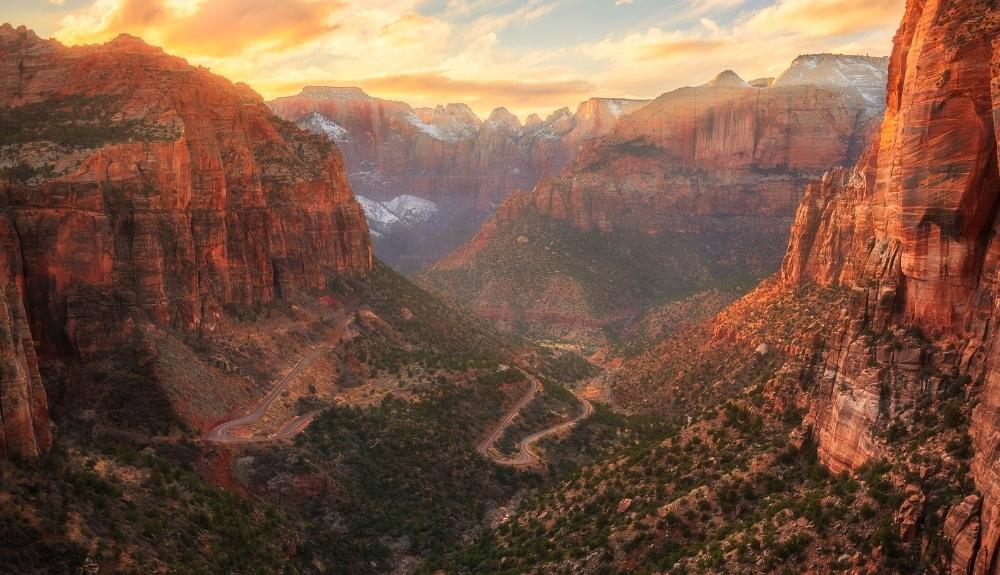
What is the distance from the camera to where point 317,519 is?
2473 inches

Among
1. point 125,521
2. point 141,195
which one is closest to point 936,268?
point 125,521

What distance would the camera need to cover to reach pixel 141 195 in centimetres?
7281

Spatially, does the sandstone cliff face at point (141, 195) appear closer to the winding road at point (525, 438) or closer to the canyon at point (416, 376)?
the canyon at point (416, 376)

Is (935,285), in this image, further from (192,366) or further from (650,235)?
(650,235)

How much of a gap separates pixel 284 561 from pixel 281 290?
44.8 metres

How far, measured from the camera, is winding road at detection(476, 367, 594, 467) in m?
79.1

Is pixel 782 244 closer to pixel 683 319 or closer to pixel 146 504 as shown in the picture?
pixel 683 319

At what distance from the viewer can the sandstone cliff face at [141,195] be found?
66125 mm

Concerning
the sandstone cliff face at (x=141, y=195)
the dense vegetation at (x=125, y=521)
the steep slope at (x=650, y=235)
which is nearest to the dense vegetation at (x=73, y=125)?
the sandstone cliff face at (x=141, y=195)

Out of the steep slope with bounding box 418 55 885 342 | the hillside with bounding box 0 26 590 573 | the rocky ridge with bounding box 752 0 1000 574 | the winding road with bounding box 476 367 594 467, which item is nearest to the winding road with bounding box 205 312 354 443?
the hillside with bounding box 0 26 590 573

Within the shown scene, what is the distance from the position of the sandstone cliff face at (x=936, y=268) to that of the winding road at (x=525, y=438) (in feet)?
136

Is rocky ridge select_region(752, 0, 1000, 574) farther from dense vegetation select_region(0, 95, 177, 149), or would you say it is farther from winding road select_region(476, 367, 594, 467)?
dense vegetation select_region(0, 95, 177, 149)

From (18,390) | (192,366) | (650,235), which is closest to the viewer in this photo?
(18,390)

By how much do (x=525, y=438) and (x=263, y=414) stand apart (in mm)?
26092
